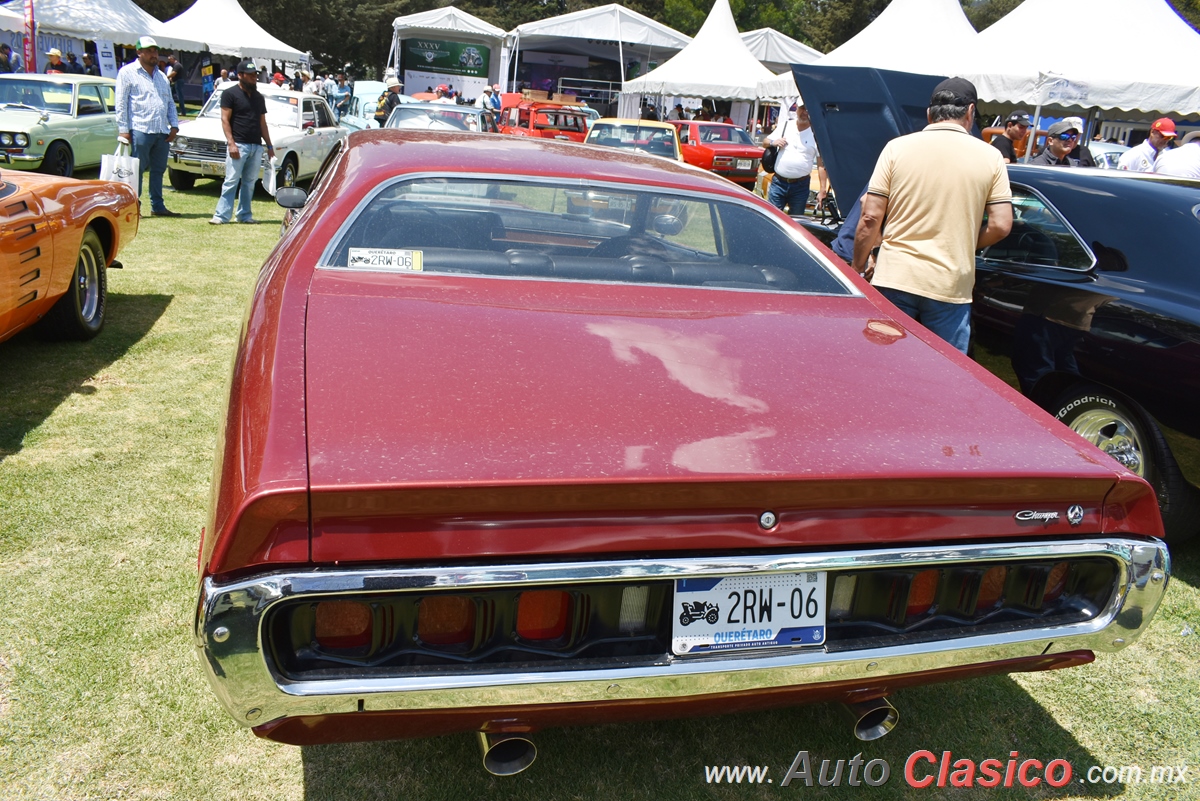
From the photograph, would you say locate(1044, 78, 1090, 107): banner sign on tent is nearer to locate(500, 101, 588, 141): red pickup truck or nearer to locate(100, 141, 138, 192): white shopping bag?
locate(100, 141, 138, 192): white shopping bag

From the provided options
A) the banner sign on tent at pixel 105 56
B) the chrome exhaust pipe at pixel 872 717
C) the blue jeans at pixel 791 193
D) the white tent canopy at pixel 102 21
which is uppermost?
the white tent canopy at pixel 102 21

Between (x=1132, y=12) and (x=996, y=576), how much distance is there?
444 inches

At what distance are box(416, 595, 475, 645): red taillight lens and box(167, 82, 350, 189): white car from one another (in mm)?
9719

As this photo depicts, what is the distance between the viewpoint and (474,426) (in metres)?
1.72

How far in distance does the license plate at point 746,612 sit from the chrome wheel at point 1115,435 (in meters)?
2.24

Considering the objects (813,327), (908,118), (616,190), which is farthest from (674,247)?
(908,118)

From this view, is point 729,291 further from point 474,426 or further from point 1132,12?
point 1132,12

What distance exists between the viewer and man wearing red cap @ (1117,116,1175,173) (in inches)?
370

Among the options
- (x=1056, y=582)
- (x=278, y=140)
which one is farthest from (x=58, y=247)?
(x=278, y=140)

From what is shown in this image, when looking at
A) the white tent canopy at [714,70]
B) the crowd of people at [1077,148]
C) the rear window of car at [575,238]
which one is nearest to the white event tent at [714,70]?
the white tent canopy at [714,70]

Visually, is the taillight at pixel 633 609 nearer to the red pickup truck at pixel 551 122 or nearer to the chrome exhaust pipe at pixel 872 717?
the chrome exhaust pipe at pixel 872 717

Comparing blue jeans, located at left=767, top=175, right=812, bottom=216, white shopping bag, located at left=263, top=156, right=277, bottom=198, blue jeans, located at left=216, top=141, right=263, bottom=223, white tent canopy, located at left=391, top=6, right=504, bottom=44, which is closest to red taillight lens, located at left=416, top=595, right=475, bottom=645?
blue jeans, located at left=216, top=141, right=263, bottom=223

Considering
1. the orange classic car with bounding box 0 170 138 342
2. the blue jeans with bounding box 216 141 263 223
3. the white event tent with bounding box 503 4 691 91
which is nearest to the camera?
the orange classic car with bounding box 0 170 138 342

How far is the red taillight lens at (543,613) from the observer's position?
5.51ft
